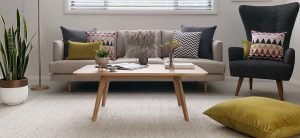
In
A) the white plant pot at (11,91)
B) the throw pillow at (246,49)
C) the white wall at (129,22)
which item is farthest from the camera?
the white wall at (129,22)

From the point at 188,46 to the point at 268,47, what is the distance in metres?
0.96

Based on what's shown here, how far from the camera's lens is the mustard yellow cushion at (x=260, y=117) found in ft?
7.24

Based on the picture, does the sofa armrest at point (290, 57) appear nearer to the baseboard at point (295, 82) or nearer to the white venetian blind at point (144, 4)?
the baseboard at point (295, 82)

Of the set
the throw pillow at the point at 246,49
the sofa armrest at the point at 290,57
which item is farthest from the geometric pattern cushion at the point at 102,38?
the sofa armrest at the point at 290,57

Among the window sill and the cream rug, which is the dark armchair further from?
the window sill

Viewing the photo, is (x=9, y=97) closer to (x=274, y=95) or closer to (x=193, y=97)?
(x=193, y=97)

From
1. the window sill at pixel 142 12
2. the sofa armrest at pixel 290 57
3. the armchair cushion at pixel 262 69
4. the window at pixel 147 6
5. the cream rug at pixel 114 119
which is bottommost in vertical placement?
the cream rug at pixel 114 119

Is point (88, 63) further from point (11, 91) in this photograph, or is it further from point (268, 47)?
point (268, 47)

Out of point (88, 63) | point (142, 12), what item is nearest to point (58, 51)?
point (88, 63)

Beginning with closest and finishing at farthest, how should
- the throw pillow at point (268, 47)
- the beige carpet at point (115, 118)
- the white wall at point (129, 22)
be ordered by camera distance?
the beige carpet at point (115, 118)
the throw pillow at point (268, 47)
the white wall at point (129, 22)

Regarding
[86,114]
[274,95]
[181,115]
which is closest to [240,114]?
[181,115]

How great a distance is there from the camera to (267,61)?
3686mm

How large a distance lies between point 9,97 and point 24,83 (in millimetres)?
197

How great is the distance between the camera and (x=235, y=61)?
3797 millimetres
